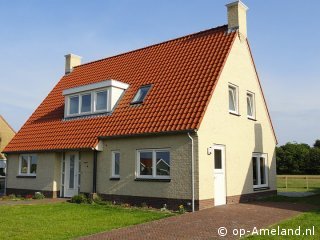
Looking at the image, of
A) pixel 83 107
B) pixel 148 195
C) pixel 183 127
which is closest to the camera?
pixel 183 127

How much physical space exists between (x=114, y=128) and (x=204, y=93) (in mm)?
4439

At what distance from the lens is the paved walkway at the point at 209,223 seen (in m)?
9.54

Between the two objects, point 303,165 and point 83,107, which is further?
point 303,165

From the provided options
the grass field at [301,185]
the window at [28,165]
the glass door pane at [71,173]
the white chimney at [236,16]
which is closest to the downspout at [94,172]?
the glass door pane at [71,173]

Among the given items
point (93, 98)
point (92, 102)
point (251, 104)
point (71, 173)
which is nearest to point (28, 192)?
point (71, 173)

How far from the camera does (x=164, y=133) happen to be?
15.0 metres

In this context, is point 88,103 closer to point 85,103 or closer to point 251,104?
point 85,103

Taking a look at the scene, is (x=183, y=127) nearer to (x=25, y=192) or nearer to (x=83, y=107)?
(x=83, y=107)

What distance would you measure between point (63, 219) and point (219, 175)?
21.7ft

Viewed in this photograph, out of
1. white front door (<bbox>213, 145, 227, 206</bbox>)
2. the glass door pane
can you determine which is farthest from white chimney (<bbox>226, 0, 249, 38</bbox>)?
the glass door pane

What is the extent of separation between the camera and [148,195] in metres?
15.4

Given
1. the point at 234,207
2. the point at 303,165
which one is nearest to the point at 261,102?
the point at 234,207

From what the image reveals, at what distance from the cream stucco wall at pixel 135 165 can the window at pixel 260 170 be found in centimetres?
552

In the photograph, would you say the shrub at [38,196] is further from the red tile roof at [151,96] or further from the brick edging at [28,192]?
the red tile roof at [151,96]
